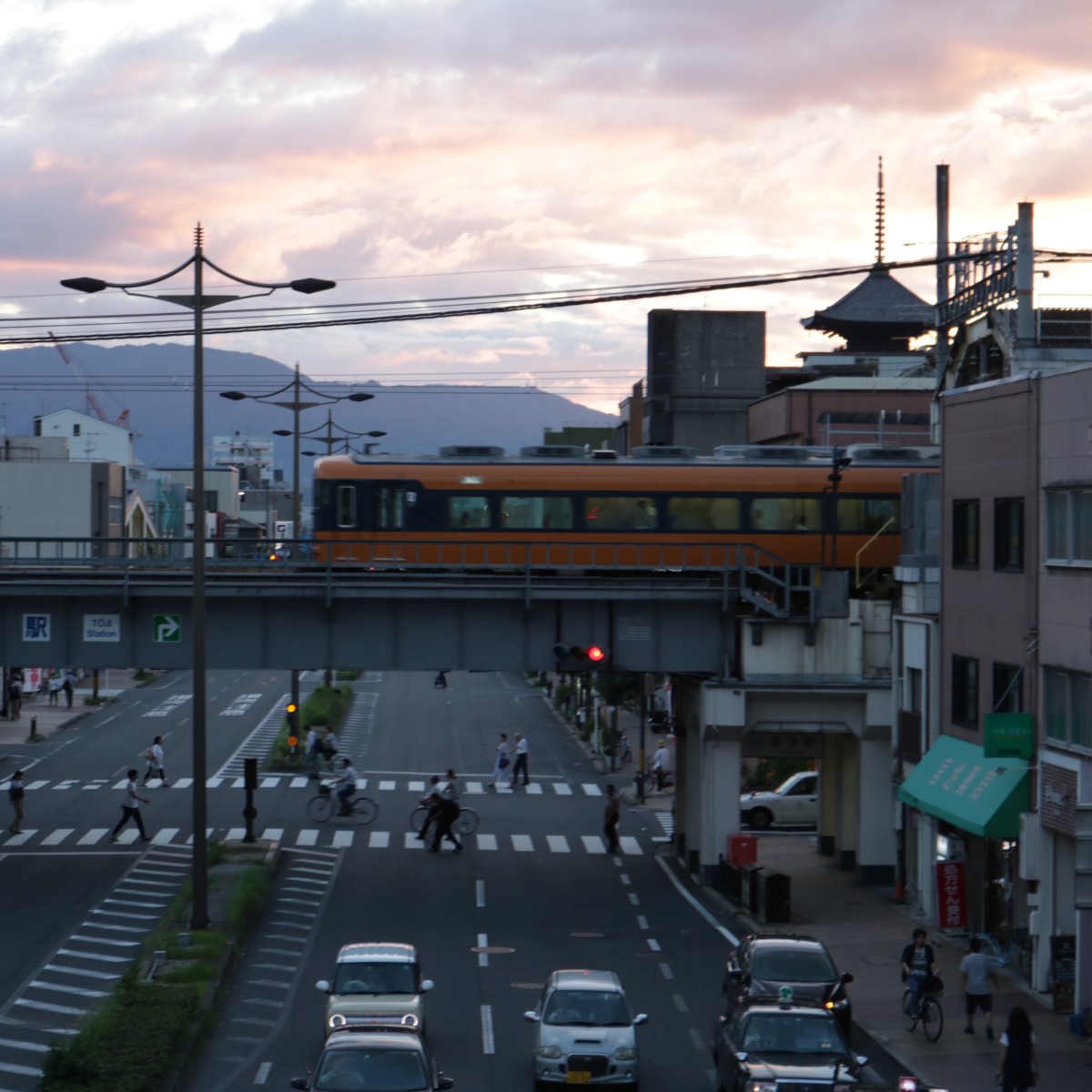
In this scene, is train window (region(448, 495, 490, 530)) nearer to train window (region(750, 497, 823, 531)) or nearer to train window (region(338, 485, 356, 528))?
train window (region(338, 485, 356, 528))

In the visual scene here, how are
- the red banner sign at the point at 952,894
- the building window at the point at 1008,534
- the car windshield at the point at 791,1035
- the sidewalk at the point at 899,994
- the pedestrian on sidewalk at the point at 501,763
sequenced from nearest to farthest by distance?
the car windshield at the point at 791,1035, the sidewalk at the point at 899,994, the building window at the point at 1008,534, the red banner sign at the point at 952,894, the pedestrian on sidewalk at the point at 501,763

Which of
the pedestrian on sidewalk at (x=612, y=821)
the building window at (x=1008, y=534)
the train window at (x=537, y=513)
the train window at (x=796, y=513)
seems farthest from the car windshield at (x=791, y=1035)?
the train window at (x=796, y=513)

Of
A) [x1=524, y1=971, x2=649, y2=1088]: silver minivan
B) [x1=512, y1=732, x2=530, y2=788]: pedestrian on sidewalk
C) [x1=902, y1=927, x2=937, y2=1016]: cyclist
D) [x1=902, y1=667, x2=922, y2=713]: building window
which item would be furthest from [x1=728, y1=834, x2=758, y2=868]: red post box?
[x1=512, y1=732, x2=530, y2=788]: pedestrian on sidewalk

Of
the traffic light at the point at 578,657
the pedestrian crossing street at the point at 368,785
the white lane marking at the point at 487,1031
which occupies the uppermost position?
the traffic light at the point at 578,657

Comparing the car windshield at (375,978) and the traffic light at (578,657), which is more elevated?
the traffic light at (578,657)

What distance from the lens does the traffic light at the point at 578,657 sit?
112 ft

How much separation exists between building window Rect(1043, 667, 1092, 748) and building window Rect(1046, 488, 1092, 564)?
5.83 ft

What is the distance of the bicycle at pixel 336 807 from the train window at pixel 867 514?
14927 mm

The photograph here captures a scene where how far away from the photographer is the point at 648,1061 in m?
20.1

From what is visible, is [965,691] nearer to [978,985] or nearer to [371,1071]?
[978,985]

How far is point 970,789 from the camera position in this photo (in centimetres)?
2673

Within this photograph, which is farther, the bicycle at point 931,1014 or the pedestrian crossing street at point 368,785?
the pedestrian crossing street at point 368,785

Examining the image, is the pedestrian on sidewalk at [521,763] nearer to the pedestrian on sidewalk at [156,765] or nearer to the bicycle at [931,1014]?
the pedestrian on sidewalk at [156,765]

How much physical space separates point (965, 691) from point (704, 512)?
428 inches
